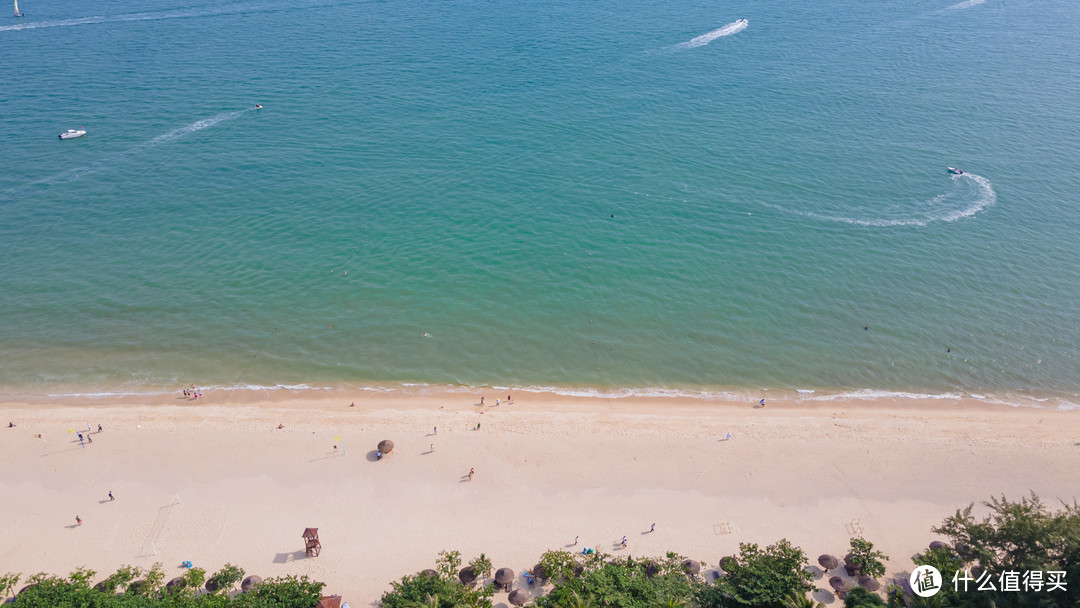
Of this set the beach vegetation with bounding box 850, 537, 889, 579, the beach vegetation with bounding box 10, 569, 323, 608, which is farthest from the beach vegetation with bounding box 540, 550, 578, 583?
the beach vegetation with bounding box 850, 537, 889, 579

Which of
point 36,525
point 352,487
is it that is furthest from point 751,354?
point 36,525

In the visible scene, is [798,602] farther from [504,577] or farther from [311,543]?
[311,543]

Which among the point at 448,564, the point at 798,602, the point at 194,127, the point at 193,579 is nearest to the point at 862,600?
the point at 798,602

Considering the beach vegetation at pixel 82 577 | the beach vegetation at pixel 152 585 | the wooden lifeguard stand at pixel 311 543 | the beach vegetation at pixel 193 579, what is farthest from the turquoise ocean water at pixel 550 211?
the beach vegetation at pixel 193 579

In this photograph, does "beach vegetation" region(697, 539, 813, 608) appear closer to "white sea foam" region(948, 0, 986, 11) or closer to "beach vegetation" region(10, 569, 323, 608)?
"beach vegetation" region(10, 569, 323, 608)

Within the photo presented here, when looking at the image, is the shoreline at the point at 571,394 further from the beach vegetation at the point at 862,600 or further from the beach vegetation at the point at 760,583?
the beach vegetation at the point at 862,600

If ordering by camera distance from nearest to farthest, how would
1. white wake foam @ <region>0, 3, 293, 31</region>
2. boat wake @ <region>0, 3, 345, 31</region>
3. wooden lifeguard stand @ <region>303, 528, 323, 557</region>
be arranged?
1. wooden lifeguard stand @ <region>303, 528, 323, 557</region>
2. white wake foam @ <region>0, 3, 293, 31</region>
3. boat wake @ <region>0, 3, 345, 31</region>
